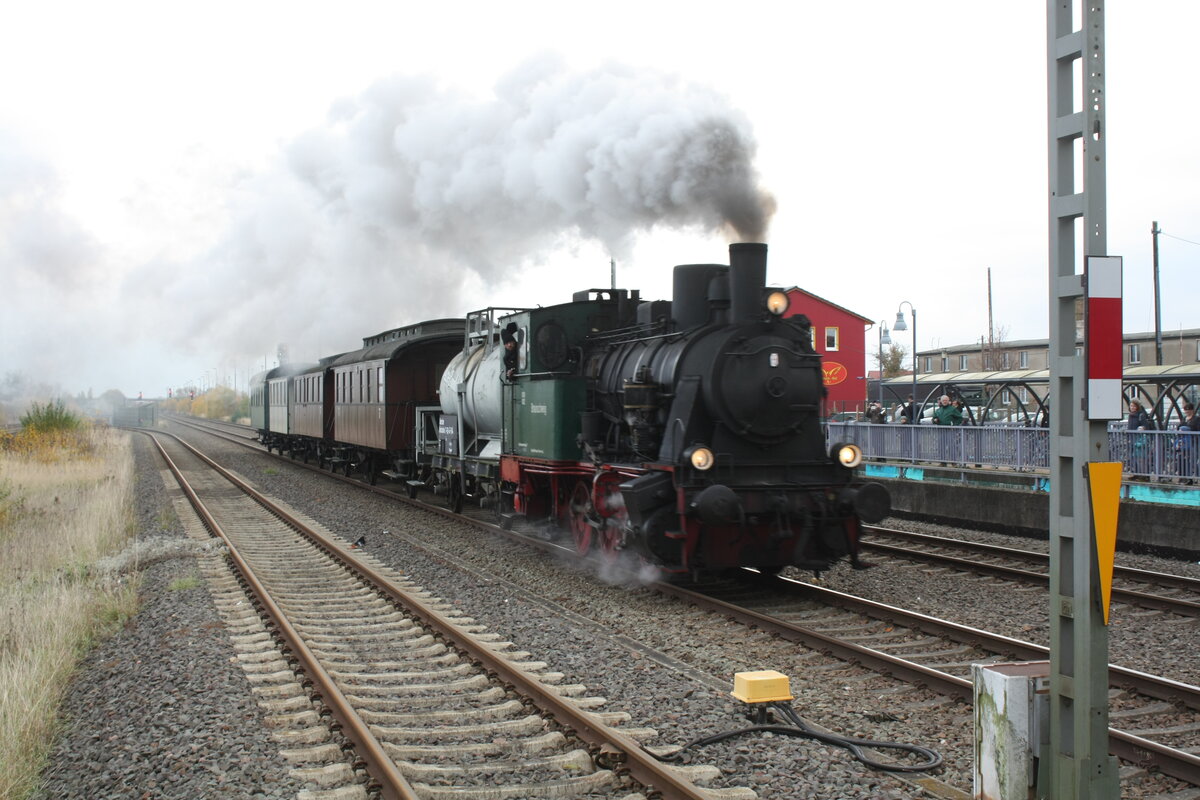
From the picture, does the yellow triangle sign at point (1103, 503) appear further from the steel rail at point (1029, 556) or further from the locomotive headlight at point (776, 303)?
the locomotive headlight at point (776, 303)

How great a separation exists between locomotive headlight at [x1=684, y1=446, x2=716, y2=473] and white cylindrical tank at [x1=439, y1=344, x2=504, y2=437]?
4.67 meters

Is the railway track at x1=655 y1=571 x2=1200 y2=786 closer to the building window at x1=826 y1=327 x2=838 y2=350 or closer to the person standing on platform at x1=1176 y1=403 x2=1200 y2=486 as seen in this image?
the person standing on platform at x1=1176 y1=403 x2=1200 y2=486

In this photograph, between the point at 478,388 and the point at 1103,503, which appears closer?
the point at 1103,503

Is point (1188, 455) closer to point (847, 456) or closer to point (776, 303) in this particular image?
point (847, 456)

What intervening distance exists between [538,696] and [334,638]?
2.67 metres

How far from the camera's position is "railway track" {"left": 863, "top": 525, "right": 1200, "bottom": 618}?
341 inches

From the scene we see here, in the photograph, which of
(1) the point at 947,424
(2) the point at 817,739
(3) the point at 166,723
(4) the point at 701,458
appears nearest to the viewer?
(2) the point at 817,739

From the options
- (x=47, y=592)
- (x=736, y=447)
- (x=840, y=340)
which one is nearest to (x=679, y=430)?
(x=736, y=447)

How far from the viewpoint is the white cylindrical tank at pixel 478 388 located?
13.1 metres

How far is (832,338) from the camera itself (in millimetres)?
40594

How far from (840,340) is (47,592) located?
35463 millimetres

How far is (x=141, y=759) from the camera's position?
5.04 m

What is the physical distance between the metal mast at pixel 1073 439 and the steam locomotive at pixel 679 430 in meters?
4.04

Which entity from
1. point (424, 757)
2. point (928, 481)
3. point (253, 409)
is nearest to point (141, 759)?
point (424, 757)
